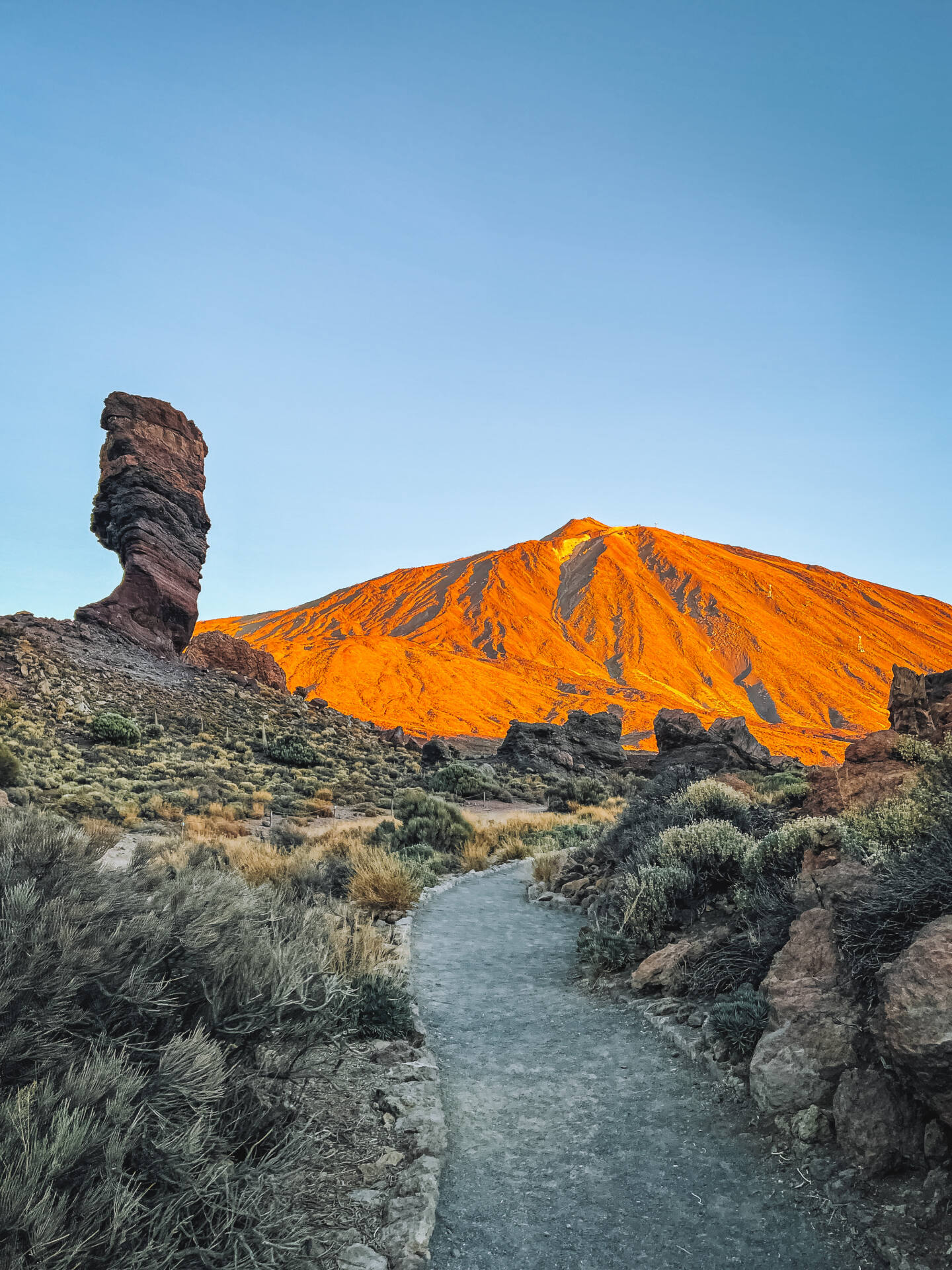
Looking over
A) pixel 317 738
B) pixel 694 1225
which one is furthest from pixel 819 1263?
pixel 317 738

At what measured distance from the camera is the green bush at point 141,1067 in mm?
2127

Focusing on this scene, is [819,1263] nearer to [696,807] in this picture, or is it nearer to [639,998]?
[639,998]

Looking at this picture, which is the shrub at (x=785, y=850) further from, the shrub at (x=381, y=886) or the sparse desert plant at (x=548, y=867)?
the sparse desert plant at (x=548, y=867)

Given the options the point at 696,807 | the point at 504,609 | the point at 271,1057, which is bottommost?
the point at 271,1057

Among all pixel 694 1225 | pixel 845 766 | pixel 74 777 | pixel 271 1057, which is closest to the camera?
pixel 694 1225

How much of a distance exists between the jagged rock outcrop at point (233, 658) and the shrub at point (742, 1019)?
116 ft

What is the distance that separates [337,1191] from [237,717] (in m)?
31.6

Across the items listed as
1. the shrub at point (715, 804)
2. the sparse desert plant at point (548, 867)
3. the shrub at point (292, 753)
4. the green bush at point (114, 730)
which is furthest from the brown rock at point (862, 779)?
the green bush at point (114, 730)

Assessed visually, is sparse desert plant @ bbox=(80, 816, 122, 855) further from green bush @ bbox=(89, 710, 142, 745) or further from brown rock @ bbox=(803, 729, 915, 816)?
green bush @ bbox=(89, 710, 142, 745)

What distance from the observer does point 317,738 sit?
3431 centimetres

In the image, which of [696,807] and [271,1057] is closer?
[271,1057]

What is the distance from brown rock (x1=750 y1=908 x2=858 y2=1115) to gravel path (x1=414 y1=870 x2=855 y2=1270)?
0.91 feet

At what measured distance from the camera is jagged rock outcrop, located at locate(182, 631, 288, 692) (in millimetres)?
38062

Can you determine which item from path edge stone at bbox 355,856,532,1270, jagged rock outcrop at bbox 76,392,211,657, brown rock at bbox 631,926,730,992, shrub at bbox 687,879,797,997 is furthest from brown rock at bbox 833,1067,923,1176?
jagged rock outcrop at bbox 76,392,211,657
